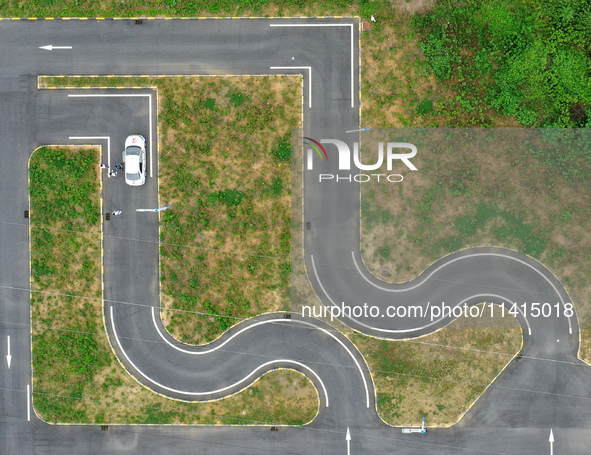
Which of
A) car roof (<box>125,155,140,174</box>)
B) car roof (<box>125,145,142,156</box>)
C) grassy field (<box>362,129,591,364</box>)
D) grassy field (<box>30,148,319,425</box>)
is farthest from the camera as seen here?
grassy field (<box>362,129,591,364</box>)

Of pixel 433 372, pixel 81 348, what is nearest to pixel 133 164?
pixel 81 348

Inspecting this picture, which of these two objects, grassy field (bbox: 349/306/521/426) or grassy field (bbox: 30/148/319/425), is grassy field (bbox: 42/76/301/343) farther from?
grassy field (bbox: 349/306/521/426)

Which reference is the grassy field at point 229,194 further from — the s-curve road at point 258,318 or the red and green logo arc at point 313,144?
the red and green logo arc at point 313,144

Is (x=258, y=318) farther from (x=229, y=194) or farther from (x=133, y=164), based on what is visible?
(x=133, y=164)

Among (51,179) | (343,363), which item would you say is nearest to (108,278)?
(51,179)

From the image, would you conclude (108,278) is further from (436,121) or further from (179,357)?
(436,121)

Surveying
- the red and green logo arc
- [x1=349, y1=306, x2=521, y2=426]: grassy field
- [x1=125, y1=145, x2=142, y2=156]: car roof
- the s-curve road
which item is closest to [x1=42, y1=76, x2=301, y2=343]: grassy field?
the s-curve road
